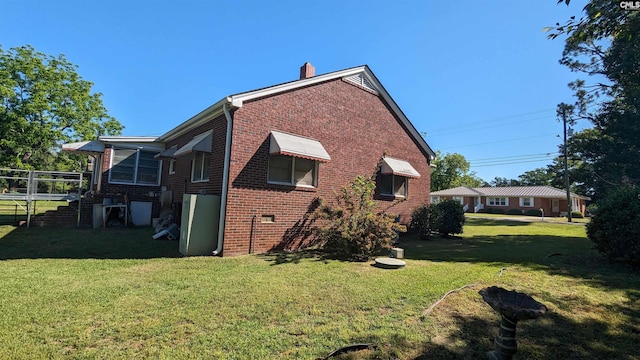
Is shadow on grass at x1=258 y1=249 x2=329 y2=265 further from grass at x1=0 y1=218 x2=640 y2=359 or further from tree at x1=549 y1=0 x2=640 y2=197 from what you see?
tree at x1=549 y1=0 x2=640 y2=197

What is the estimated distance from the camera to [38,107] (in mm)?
24469

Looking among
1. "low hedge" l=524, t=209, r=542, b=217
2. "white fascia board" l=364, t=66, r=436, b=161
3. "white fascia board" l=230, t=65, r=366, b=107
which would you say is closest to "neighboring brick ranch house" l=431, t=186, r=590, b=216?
"low hedge" l=524, t=209, r=542, b=217

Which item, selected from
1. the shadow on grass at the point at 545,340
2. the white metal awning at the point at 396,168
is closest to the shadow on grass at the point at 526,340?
the shadow on grass at the point at 545,340

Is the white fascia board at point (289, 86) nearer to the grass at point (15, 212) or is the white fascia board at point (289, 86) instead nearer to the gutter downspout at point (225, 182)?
the gutter downspout at point (225, 182)

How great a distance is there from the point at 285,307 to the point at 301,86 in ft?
24.2

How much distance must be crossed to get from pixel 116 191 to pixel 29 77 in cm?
2198

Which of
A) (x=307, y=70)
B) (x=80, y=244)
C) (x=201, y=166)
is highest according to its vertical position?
(x=307, y=70)

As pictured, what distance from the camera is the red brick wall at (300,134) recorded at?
26.7 feet

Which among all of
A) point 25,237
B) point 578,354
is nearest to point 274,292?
point 578,354

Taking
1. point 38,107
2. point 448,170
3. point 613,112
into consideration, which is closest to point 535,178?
point 448,170

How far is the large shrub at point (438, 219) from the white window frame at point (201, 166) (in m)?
9.17

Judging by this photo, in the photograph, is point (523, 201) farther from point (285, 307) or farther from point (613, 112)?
point (285, 307)

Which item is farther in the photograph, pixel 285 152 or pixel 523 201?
pixel 523 201

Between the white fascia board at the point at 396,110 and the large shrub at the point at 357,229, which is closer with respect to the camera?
the large shrub at the point at 357,229
